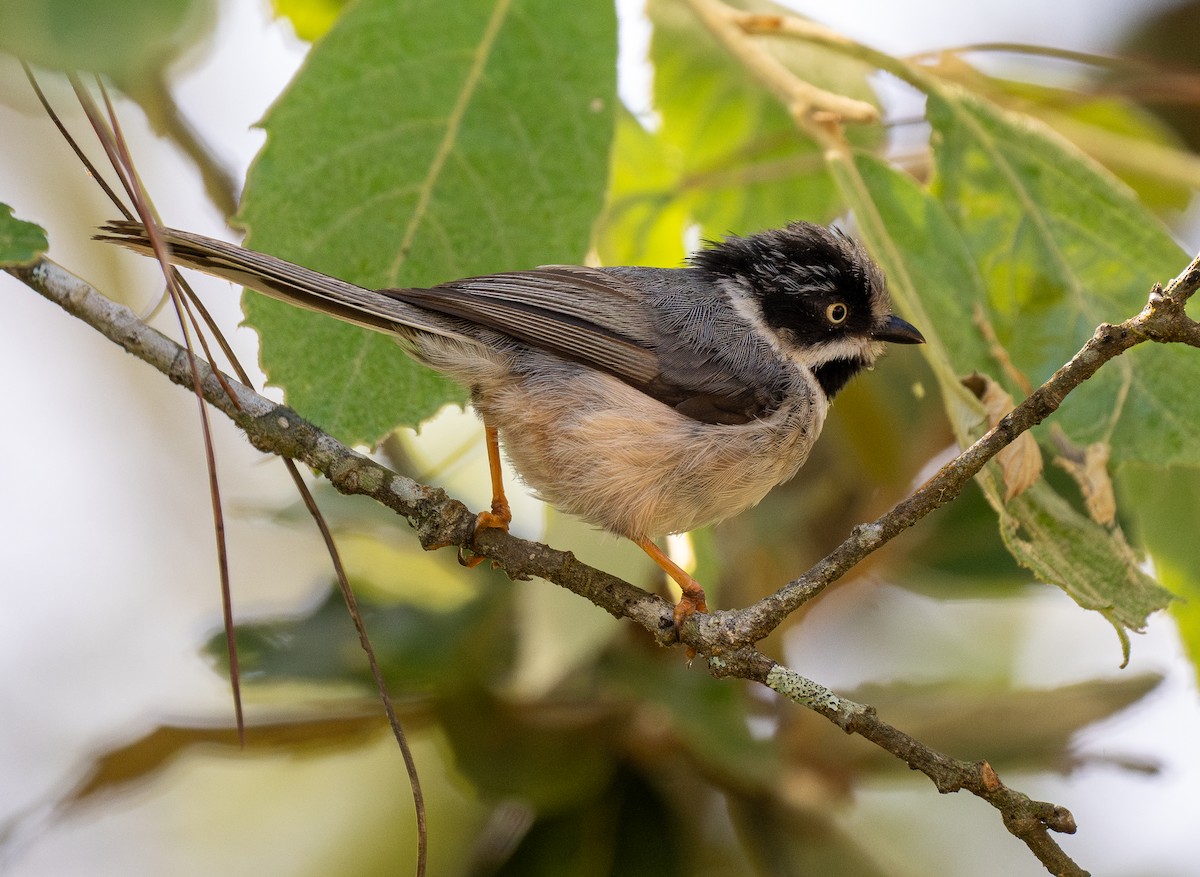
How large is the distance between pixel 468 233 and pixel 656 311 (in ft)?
2.99

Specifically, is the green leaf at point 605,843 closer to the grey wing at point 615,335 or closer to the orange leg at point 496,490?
the orange leg at point 496,490

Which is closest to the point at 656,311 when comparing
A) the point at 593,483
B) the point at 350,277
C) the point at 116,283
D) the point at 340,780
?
the point at 593,483

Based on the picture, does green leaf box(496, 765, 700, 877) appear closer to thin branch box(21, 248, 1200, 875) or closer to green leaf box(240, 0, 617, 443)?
thin branch box(21, 248, 1200, 875)

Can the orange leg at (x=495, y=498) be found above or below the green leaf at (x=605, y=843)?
above

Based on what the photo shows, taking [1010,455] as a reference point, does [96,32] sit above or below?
above

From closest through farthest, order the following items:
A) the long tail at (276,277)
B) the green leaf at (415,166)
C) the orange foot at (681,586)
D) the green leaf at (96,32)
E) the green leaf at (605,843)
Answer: the green leaf at (96,32), the long tail at (276,277), the orange foot at (681,586), the green leaf at (415,166), the green leaf at (605,843)

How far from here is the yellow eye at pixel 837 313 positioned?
12.9ft

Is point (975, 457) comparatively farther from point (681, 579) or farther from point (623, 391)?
point (623, 391)

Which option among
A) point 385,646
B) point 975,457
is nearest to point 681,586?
point 385,646

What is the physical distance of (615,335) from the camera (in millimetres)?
3492

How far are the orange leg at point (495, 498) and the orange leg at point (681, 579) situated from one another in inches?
16.5

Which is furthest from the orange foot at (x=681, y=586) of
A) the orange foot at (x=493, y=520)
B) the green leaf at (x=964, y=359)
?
the green leaf at (x=964, y=359)

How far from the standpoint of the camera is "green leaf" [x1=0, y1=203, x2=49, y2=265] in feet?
6.45

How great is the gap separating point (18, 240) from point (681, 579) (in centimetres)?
194
